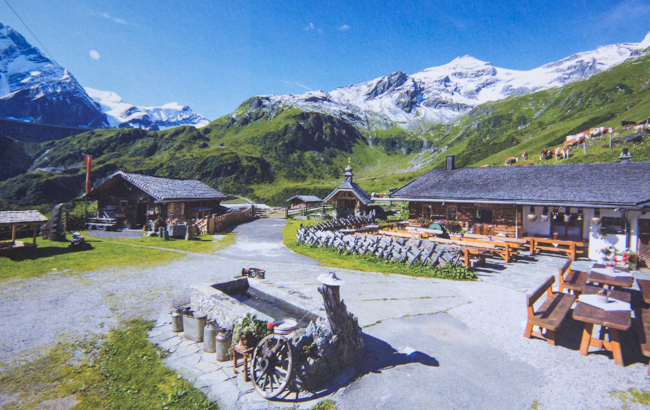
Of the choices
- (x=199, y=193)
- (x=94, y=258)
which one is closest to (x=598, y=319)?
(x=94, y=258)

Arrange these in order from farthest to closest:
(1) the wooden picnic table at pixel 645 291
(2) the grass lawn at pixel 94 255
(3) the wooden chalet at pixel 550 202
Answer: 1. (3) the wooden chalet at pixel 550 202
2. (2) the grass lawn at pixel 94 255
3. (1) the wooden picnic table at pixel 645 291

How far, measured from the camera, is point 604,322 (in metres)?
5.89

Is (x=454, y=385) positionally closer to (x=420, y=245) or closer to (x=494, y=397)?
(x=494, y=397)

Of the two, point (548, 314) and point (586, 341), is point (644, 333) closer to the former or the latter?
point (586, 341)

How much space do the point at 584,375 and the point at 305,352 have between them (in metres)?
5.50

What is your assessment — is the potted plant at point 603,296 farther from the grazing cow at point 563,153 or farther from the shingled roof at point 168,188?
the grazing cow at point 563,153

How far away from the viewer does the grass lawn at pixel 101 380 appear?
16.6 feet

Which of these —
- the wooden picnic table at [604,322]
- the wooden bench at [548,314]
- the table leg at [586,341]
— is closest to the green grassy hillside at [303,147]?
the wooden bench at [548,314]

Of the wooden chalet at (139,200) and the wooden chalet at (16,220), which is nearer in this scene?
the wooden chalet at (16,220)

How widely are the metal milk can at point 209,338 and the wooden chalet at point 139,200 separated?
23.2 meters

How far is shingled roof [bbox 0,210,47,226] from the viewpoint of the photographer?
14.2 meters

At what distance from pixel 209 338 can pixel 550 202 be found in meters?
20.0

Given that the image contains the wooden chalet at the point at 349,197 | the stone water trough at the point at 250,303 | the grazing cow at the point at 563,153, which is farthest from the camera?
the grazing cow at the point at 563,153

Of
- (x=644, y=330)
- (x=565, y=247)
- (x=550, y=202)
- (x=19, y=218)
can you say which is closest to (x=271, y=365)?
(x=644, y=330)
